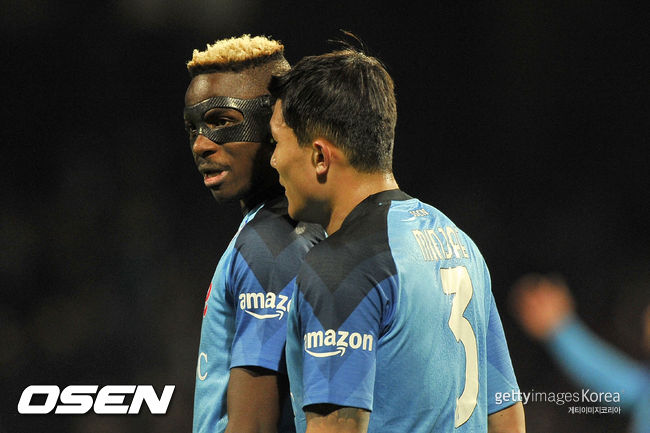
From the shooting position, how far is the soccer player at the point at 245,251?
5.11ft

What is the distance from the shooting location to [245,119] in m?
1.85

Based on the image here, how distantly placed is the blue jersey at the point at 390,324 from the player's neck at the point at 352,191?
17 millimetres

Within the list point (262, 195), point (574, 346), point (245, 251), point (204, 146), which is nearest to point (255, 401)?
point (245, 251)

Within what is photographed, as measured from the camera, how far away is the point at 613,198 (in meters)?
3.52

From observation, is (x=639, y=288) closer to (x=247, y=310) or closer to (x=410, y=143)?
(x=410, y=143)

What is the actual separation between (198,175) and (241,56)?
1.60 metres

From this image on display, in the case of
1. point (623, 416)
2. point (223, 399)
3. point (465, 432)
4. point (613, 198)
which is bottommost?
point (623, 416)

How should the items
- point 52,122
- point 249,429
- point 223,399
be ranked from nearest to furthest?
point 249,429, point 223,399, point 52,122

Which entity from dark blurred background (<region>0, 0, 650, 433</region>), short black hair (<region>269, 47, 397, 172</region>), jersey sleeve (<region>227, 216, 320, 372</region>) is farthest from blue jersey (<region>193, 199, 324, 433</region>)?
dark blurred background (<region>0, 0, 650, 433</region>)

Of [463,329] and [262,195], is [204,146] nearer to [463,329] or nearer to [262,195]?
[262,195]

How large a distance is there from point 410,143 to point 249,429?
2.14 metres

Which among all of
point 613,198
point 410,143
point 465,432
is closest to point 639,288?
point 613,198

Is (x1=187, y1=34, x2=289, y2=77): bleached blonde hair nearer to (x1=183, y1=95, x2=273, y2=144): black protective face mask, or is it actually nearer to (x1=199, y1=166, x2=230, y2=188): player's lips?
(x1=183, y1=95, x2=273, y2=144): black protective face mask
